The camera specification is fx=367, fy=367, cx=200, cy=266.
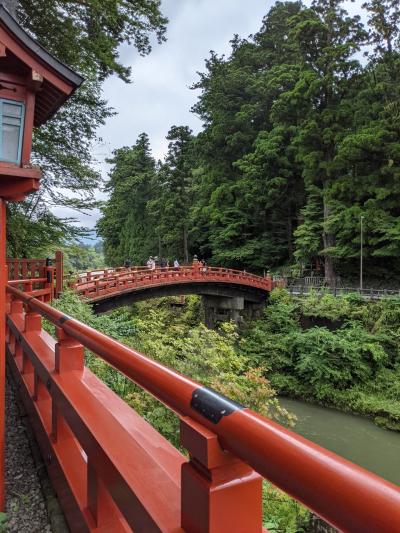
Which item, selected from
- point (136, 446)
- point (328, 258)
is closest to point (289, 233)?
point (328, 258)

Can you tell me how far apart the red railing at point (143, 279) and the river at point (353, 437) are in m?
7.50

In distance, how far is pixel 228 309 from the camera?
21500 mm

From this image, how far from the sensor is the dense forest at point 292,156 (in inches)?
834

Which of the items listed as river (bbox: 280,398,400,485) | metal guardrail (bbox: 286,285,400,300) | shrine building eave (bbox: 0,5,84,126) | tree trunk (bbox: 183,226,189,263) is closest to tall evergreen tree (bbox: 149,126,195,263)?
tree trunk (bbox: 183,226,189,263)

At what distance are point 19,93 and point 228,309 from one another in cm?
1893

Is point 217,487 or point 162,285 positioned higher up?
point 217,487

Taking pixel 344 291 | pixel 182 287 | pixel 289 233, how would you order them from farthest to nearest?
pixel 289 233, pixel 344 291, pixel 182 287

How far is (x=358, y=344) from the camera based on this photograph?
14602 mm

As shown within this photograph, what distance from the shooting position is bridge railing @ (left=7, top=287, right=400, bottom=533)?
57 centimetres

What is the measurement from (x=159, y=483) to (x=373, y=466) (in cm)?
1026

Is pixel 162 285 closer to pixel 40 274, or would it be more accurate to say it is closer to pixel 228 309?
pixel 228 309

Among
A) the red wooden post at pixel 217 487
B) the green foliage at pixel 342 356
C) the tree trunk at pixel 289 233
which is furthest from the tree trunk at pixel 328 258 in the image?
the red wooden post at pixel 217 487

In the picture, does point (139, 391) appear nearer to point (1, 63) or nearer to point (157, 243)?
point (1, 63)

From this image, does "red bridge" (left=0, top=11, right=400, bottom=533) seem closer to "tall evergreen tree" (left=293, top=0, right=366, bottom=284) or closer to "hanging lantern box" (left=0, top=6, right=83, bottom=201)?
"hanging lantern box" (left=0, top=6, right=83, bottom=201)
